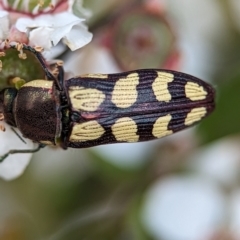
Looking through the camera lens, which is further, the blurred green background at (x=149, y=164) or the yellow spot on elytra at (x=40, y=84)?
the blurred green background at (x=149, y=164)

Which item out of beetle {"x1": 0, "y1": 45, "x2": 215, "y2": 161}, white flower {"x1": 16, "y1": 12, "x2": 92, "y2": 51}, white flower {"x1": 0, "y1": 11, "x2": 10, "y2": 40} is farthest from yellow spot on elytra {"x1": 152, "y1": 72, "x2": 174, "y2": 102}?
white flower {"x1": 0, "y1": 11, "x2": 10, "y2": 40}

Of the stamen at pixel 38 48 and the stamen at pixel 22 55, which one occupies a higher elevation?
the stamen at pixel 38 48

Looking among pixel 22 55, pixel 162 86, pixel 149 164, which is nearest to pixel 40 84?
pixel 22 55

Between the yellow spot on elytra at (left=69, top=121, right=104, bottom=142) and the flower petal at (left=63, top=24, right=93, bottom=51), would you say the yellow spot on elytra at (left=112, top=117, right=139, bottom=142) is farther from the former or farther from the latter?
the flower petal at (left=63, top=24, right=93, bottom=51)

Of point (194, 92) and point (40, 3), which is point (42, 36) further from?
point (194, 92)

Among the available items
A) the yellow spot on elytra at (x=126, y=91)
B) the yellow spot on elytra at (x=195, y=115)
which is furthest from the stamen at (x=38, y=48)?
the yellow spot on elytra at (x=195, y=115)

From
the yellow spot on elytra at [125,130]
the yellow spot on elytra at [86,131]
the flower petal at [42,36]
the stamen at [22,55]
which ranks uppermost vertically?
the flower petal at [42,36]

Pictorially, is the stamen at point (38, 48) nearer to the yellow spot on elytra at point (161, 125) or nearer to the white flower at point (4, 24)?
the white flower at point (4, 24)

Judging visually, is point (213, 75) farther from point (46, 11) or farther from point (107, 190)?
point (46, 11)
